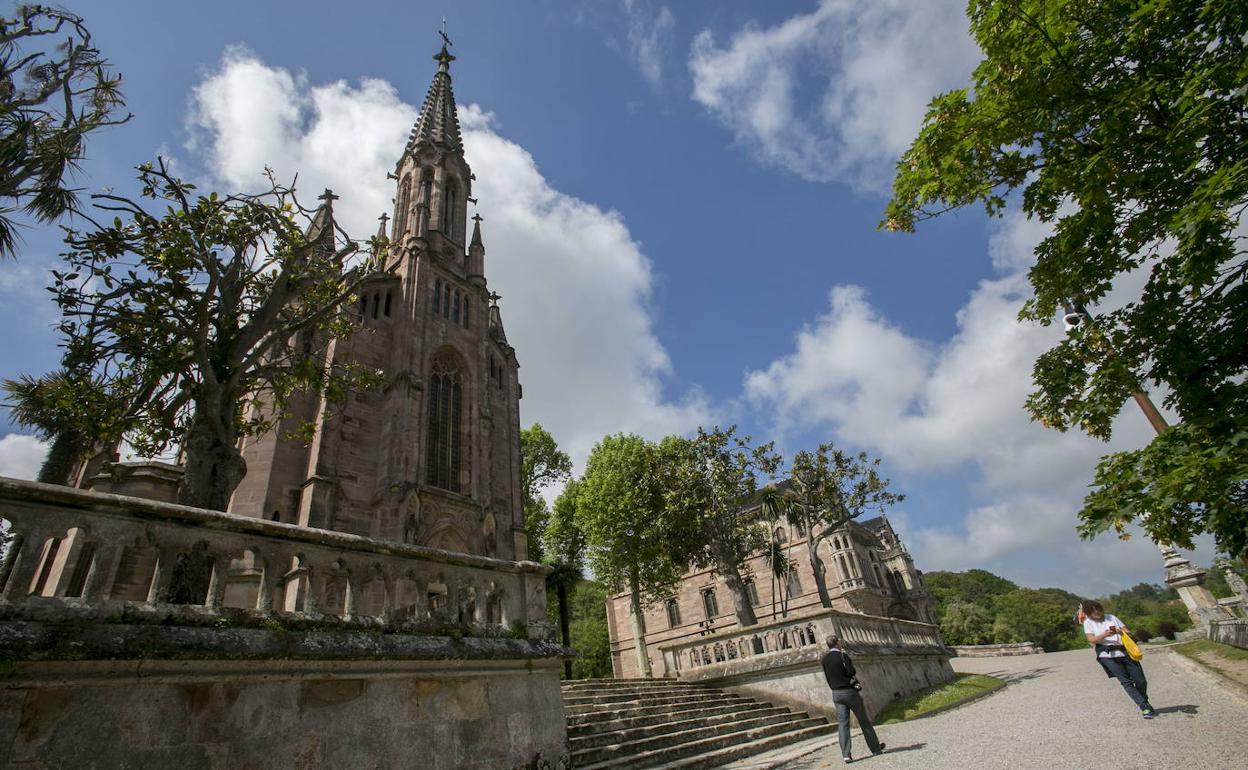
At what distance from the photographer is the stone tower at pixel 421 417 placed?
53.8ft

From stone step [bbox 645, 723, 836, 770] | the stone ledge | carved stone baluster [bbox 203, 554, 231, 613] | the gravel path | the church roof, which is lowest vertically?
the gravel path

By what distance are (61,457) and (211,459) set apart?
280 inches

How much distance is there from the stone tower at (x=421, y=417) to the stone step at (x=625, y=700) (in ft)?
24.6

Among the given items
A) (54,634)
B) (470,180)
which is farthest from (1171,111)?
(470,180)

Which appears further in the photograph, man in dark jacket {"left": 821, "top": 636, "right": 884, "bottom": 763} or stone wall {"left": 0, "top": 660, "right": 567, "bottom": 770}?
man in dark jacket {"left": 821, "top": 636, "right": 884, "bottom": 763}

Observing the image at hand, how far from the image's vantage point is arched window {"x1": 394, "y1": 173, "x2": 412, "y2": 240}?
26.2 meters

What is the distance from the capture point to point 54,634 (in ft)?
12.6

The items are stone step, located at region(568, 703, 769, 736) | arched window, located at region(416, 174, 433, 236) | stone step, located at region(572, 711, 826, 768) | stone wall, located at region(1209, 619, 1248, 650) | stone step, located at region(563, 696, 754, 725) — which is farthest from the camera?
arched window, located at region(416, 174, 433, 236)

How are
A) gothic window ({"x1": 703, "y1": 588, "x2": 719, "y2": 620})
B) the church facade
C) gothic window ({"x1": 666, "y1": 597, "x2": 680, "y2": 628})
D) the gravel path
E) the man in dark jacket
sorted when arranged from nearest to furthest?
the gravel path → the man in dark jacket → the church facade → gothic window ({"x1": 703, "y1": 588, "x2": 719, "y2": 620}) → gothic window ({"x1": 666, "y1": 597, "x2": 680, "y2": 628})

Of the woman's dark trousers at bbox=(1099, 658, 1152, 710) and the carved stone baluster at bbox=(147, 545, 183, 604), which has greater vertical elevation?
the carved stone baluster at bbox=(147, 545, 183, 604)

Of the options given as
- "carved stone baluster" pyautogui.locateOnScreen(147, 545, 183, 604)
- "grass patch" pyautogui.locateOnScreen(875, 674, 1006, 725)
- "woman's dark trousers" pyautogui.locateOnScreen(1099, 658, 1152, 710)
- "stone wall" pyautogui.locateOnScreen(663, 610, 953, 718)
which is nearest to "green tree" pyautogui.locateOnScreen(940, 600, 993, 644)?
"grass patch" pyautogui.locateOnScreen(875, 674, 1006, 725)

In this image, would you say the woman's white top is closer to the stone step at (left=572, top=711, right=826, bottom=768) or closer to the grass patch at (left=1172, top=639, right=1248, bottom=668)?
the grass patch at (left=1172, top=639, right=1248, bottom=668)

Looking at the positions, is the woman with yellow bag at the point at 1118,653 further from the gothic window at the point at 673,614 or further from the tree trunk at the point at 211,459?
the gothic window at the point at 673,614

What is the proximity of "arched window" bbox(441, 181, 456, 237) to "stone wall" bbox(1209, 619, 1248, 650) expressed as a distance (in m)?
28.5
